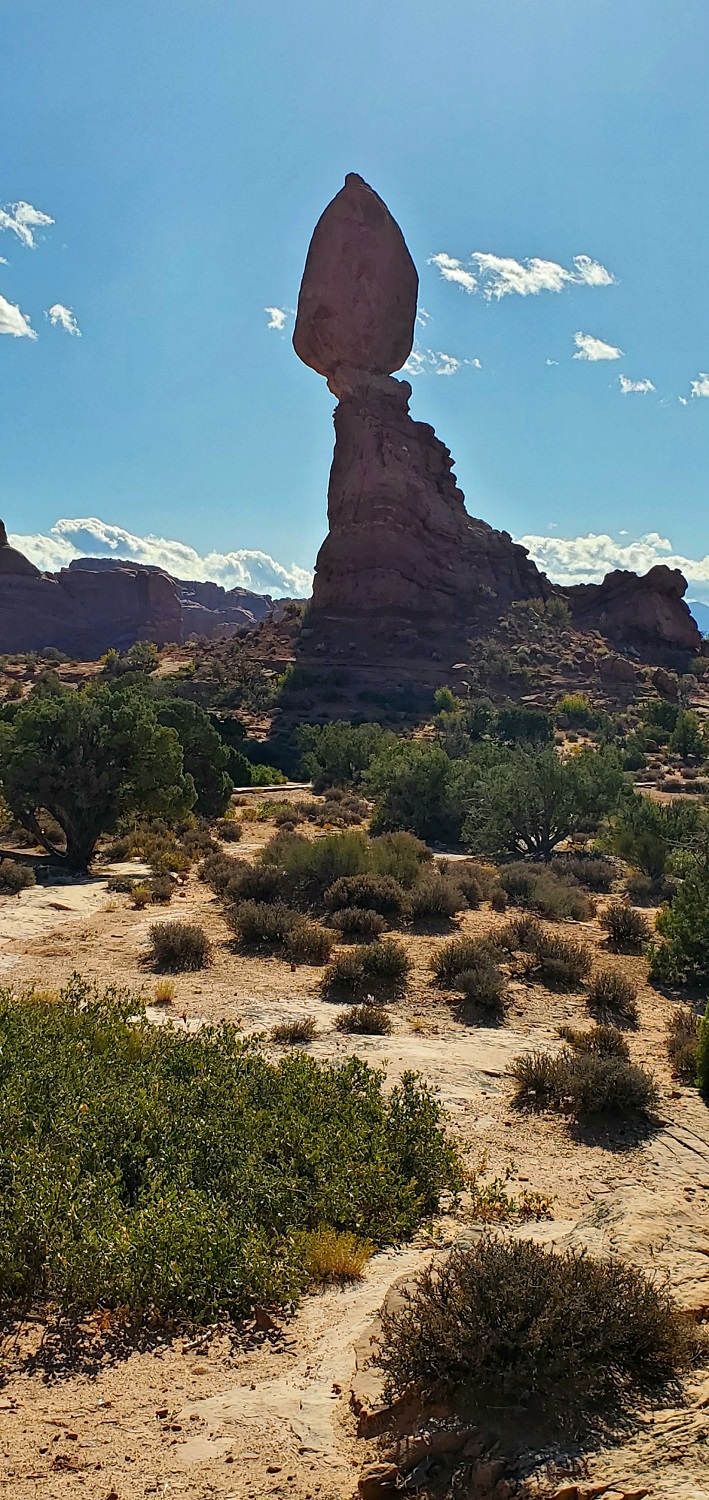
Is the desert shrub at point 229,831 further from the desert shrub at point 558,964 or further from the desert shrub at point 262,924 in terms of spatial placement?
the desert shrub at point 558,964

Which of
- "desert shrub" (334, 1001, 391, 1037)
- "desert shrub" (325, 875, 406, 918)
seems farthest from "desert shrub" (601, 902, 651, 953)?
"desert shrub" (334, 1001, 391, 1037)

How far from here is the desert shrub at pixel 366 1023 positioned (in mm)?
9586

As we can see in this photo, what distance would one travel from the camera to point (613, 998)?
419 inches

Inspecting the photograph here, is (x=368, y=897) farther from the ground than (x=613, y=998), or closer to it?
farther from the ground

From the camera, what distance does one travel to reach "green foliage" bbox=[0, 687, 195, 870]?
1788 centimetres

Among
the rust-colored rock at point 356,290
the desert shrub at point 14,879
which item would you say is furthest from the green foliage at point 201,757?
the rust-colored rock at point 356,290

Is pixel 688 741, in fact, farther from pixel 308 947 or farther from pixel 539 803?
pixel 308 947

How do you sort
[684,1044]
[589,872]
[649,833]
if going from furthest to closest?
[649,833], [589,872], [684,1044]

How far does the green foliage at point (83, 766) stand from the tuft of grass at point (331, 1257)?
13915mm

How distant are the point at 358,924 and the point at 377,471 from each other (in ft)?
175

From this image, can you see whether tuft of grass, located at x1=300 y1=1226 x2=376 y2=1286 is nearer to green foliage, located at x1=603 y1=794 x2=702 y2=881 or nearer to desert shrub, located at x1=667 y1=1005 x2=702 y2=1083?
desert shrub, located at x1=667 y1=1005 x2=702 y2=1083

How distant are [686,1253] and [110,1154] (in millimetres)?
3279

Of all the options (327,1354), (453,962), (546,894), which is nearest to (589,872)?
(546,894)

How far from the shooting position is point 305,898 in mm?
15758
